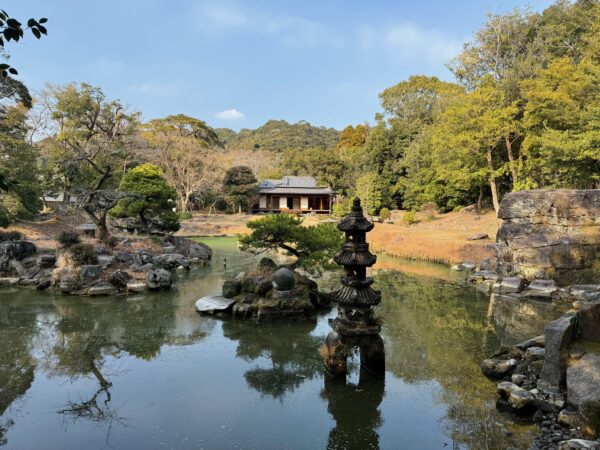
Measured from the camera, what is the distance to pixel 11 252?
14852mm

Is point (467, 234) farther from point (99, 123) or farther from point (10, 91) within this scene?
point (99, 123)

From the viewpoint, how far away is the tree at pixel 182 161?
122 feet

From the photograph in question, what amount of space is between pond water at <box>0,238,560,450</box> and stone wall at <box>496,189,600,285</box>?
266 cm

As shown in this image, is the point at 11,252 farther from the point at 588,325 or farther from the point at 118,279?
the point at 588,325

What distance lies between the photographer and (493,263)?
17094 mm

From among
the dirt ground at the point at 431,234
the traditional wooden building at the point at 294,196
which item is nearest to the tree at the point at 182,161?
the dirt ground at the point at 431,234

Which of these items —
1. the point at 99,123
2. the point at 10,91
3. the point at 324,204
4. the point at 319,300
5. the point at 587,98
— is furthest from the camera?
the point at 324,204

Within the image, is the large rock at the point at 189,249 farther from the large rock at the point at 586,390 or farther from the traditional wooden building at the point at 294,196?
the traditional wooden building at the point at 294,196

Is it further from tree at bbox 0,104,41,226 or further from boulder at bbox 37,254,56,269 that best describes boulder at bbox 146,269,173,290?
tree at bbox 0,104,41,226

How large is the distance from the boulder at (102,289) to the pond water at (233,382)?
822mm

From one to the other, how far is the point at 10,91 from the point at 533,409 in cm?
2065

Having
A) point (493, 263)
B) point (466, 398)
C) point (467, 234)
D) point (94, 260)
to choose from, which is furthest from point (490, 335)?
point (467, 234)

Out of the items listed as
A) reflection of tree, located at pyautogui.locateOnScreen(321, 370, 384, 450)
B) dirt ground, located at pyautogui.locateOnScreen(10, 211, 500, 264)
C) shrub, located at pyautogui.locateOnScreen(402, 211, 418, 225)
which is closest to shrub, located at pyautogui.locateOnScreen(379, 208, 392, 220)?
dirt ground, located at pyautogui.locateOnScreen(10, 211, 500, 264)

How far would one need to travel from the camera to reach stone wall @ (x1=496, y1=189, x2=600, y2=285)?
1358cm
